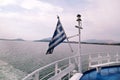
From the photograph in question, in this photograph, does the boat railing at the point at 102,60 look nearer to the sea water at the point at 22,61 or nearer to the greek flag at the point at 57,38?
the sea water at the point at 22,61

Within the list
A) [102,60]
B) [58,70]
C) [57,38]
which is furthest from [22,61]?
[57,38]

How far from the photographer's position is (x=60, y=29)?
19.7 feet

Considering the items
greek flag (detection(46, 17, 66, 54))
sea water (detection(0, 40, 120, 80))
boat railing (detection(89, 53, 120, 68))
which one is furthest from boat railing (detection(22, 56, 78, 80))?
sea water (detection(0, 40, 120, 80))

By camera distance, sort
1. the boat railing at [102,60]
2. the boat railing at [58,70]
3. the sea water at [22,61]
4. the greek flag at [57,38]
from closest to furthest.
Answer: the boat railing at [58,70], the greek flag at [57,38], the boat railing at [102,60], the sea water at [22,61]

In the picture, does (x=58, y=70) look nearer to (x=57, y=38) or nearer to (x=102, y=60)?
(x=57, y=38)

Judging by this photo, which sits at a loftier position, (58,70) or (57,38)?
(57,38)

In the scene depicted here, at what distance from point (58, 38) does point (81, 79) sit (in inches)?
72.1

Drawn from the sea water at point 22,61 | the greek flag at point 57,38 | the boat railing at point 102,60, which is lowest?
the sea water at point 22,61

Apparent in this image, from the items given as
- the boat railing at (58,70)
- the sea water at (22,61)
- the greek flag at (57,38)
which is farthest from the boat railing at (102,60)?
the greek flag at (57,38)

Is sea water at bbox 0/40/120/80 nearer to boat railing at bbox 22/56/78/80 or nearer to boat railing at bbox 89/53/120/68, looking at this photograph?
boat railing at bbox 89/53/120/68

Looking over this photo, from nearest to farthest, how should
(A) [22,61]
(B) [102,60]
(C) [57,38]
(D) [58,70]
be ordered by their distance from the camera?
(C) [57,38]
(D) [58,70]
(B) [102,60]
(A) [22,61]

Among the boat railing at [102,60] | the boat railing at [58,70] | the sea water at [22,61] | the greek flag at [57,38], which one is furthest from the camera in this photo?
the sea water at [22,61]

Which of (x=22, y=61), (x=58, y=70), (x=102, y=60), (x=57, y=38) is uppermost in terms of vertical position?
(x=57, y=38)

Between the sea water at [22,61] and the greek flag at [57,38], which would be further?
the sea water at [22,61]
